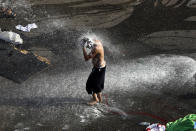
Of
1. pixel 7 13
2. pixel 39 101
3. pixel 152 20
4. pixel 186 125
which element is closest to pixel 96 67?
pixel 39 101

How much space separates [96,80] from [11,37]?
11.7 ft

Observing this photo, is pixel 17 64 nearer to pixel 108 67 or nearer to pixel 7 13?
pixel 108 67

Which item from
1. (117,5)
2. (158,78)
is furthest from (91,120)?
(117,5)

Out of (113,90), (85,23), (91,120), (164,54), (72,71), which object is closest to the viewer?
(91,120)

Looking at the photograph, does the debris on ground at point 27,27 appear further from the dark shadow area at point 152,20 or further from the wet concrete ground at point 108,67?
the dark shadow area at point 152,20

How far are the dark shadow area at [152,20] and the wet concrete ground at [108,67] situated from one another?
3 cm

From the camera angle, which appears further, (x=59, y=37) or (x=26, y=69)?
(x=59, y=37)

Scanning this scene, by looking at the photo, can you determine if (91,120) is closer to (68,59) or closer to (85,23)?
(68,59)

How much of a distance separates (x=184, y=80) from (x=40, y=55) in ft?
13.9

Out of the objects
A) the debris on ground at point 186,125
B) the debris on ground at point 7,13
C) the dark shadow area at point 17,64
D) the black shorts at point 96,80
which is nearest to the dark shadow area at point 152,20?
the dark shadow area at point 17,64

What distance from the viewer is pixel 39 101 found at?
24.3 ft

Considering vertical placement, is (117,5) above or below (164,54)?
above

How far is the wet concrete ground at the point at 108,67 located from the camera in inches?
278

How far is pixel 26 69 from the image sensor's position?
8.31 m
